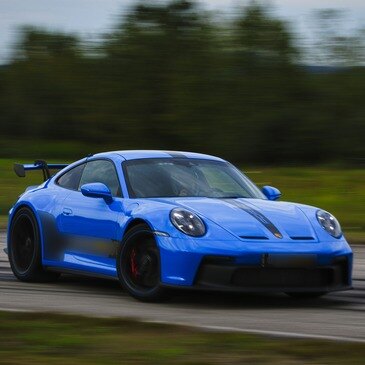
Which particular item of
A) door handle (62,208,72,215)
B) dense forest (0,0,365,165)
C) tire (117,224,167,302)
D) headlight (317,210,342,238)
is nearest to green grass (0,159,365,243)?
dense forest (0,0,365,165)

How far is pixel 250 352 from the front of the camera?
20.1ft

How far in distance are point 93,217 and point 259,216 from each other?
5.19 feet

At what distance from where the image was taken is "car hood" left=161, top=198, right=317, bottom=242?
8.66 metres

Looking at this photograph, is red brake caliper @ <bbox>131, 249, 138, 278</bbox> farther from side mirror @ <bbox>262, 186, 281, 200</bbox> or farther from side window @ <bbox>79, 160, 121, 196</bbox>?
side mirror @ <bbox>262, 186, 281, 200</bbox>

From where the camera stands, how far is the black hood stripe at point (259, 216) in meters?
8.69

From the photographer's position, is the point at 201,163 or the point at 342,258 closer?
the point at 342,258

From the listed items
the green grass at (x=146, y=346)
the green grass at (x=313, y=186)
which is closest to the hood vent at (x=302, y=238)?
the green grass at (x=146, y=346)

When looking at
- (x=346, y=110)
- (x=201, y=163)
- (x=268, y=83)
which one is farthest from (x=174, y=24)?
(x=201, y=163)

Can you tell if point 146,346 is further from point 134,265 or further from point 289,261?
point 134,265

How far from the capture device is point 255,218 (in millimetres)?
8844

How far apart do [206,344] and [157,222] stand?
96.6 inches

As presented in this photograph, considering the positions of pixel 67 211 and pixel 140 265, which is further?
pixel 67 211

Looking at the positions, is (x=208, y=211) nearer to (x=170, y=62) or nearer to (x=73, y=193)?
(x=73, y=193)

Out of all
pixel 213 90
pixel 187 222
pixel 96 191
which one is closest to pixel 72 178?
pixel 96 191
